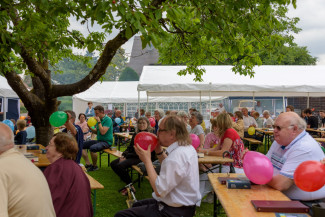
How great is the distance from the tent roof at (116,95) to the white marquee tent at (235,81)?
640cm

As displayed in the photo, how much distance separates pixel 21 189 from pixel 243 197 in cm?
155

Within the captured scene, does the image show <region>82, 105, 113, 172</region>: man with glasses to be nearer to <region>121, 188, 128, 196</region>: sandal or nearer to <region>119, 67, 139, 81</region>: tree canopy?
<region>121, 188, 128, 196</region>: sandal

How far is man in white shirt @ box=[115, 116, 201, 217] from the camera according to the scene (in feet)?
8.39

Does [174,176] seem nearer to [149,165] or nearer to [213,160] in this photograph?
Answer: [149,165]

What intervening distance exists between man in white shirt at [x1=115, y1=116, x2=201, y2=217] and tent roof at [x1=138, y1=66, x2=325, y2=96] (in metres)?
7.62

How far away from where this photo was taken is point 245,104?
22266 millimetres

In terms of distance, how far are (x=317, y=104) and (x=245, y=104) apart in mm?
7473

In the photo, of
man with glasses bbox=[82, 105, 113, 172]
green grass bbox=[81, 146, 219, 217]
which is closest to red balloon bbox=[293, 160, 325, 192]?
green grass bbox=[81, 146, 219, 217]

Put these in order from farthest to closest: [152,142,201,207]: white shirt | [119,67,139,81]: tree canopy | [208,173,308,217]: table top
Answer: [119,67,139,81]: tree canopy
[152,142,201,207]: white shirt
[208,173,308,217]: table top

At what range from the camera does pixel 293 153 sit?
105 inches

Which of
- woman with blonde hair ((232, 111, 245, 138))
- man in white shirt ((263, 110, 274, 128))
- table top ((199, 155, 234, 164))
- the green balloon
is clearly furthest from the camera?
man in white shirt ((263, 110, 274, 128))

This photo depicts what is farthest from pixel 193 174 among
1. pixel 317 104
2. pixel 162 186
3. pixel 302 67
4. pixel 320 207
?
pixel 317 104

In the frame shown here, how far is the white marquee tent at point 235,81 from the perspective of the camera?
1062 centimetres

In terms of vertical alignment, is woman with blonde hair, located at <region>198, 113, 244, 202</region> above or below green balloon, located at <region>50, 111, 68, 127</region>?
below
